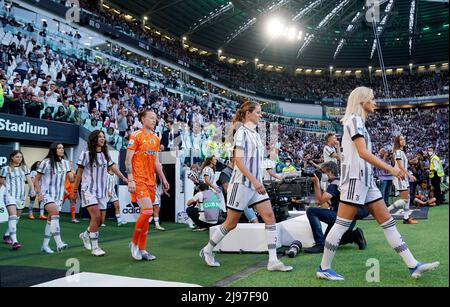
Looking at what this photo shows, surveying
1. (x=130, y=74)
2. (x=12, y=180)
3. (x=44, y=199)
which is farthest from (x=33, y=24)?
(x=44, y=199)

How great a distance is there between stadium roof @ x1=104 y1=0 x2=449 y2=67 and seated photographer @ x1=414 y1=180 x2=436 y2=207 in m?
16.8

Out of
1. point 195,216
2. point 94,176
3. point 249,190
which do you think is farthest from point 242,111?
point 195,216

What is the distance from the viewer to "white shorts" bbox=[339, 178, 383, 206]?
360 centimetres

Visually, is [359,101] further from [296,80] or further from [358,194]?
[296,80]

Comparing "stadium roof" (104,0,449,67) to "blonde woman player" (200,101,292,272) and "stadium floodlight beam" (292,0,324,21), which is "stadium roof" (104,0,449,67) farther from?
"blonde woman player" (200,101,292,272)

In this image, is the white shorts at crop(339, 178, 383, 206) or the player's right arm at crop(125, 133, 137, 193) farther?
the player's right arm at crop(125, 133, 137, 193)

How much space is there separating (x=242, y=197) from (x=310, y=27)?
106 feet

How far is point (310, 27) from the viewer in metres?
33.7

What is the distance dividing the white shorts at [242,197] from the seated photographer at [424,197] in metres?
9.71

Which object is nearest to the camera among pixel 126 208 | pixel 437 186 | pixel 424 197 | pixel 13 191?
pixel 13 191

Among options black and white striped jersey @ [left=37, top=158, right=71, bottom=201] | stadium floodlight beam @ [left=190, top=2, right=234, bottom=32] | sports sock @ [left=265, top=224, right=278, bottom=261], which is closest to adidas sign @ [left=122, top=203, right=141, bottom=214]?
black and white striped jersey @ [left=37, top=158, right=71, bottom=201]

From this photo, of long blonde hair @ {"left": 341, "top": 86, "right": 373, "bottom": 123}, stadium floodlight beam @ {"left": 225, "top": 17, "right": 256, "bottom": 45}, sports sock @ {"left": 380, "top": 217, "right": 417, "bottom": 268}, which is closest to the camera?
sports sock @ {"left": 380, "top": 217, "right": 417, "bottom": 268}

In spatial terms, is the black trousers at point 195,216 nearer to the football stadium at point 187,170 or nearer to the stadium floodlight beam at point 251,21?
the football stadium at point 187,170

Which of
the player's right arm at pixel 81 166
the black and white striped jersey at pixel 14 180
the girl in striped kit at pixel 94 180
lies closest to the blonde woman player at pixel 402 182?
the girl in striped kit at pixel 94 180
